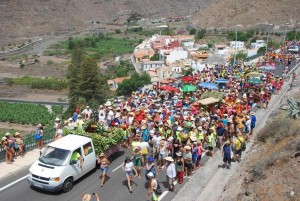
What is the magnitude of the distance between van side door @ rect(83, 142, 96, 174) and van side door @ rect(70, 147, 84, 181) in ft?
0.71

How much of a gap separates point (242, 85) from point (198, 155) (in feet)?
52.6

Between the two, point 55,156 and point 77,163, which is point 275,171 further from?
point 55,156

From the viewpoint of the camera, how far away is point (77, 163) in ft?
41.5

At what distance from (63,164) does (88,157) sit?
4.18 ft

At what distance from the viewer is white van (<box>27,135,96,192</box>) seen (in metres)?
11.8

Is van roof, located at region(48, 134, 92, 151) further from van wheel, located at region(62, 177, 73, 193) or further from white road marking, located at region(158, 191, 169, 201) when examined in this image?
white road marking, located at region(158, 191, 169, 201)

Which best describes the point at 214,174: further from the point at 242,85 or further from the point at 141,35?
the point at 141,35

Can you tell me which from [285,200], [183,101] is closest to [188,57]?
[183,101]

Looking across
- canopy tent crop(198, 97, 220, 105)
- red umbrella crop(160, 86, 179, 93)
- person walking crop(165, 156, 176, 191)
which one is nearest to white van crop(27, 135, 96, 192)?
person walking crop(165, 156, 176, 191)

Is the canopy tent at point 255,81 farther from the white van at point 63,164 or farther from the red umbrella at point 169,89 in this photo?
the white van at point 63,164

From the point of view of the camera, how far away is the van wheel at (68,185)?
12252 millimetres

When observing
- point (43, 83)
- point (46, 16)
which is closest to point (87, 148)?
point (43, 83)

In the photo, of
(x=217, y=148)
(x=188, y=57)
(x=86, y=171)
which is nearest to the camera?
(x=86, y=171)

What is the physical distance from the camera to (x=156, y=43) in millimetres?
105250
